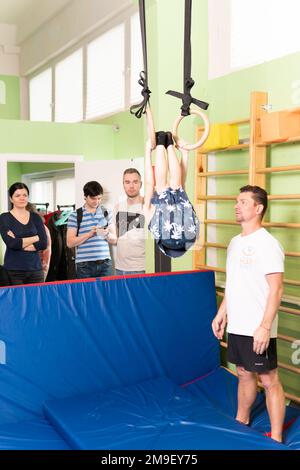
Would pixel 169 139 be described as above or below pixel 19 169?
below

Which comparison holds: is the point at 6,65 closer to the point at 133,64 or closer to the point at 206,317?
the point at 133,64

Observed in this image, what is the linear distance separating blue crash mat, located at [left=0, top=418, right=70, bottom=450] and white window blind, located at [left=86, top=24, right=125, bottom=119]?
172 inches

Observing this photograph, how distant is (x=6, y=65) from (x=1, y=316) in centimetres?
Answer: 787

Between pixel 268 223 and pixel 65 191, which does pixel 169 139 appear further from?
pixel 65 191

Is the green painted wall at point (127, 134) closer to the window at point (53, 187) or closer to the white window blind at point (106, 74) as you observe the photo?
the white window blind at point (106, 74)

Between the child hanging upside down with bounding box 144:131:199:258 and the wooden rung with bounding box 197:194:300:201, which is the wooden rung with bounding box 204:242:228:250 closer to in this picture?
the wooden rung with bounding box 197:194:300:201

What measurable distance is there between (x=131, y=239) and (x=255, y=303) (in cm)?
202

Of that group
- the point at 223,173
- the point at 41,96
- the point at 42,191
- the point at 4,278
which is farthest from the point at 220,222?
the point at 42,191

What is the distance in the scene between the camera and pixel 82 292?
134 inches

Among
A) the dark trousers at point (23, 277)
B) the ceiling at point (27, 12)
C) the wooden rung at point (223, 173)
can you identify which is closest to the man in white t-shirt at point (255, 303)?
the wooden rung at point (223, 173)

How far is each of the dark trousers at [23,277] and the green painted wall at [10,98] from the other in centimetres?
586

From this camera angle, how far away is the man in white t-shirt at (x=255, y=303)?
2920 millimetres

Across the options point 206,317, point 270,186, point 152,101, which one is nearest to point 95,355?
point 206,317

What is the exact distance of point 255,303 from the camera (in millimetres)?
2982
